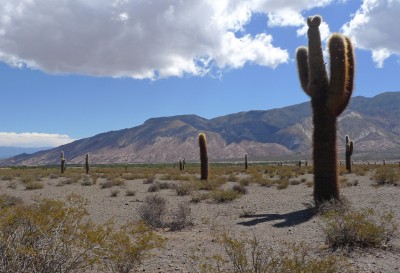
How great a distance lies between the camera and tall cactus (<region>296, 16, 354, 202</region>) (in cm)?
1442

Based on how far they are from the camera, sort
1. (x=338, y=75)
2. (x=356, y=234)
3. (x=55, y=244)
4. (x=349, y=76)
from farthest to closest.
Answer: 1. (x=349, y=76)
2. (x=338, y=75)
3. (x=356, y=234)
4. (x=55, y=244)

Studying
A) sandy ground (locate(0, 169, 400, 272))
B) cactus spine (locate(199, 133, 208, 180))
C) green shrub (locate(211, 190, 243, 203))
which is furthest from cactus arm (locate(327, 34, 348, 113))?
cactus spine (locate(199, 133, 208, 180))

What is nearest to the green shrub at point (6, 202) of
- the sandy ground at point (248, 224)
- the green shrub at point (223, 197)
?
the sandy ground at point (248, 224)

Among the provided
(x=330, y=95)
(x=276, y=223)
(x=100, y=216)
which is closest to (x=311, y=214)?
(x=276, y=223)

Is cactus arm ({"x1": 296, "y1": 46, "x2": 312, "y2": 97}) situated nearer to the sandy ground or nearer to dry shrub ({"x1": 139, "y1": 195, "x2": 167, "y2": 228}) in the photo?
the sandy ground

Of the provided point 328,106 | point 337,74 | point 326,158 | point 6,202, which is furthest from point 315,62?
point 6,202

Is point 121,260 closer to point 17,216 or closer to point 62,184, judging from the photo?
Answer: point 17,216

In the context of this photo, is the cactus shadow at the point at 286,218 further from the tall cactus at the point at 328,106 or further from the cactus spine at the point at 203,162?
the cactus spine at the point at 203,162

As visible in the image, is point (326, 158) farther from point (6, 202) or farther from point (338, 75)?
point (6, 202)

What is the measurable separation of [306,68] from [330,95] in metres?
2.92

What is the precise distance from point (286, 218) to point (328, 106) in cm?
414

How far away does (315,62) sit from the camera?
15219 millimetres

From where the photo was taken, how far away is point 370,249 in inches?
339

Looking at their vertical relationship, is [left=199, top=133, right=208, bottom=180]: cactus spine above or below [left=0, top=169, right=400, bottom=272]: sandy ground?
above
